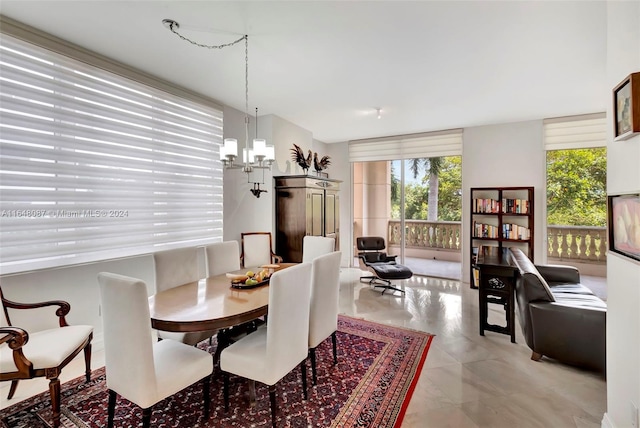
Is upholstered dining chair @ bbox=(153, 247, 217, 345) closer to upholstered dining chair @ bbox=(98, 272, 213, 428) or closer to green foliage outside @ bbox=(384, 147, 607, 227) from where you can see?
upholstered dining chair @ bbox=(98, 272, 213, 428)

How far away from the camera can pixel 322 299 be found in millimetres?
2189

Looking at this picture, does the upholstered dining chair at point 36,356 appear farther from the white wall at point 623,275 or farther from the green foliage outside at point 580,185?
the green foliage outside at point 580,185

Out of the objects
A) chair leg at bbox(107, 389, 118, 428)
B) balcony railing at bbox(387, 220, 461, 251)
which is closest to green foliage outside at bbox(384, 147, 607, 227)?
balcony railing at bbox(387, 220, 461, 251)

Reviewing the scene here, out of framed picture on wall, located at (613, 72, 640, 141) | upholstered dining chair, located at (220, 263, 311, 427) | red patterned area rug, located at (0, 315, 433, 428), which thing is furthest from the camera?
red patterned area rug, located at (0, 315, 433, 428)

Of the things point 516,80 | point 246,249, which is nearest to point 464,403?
point 246,249

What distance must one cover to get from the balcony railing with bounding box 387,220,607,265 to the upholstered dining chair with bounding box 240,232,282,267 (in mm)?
3140

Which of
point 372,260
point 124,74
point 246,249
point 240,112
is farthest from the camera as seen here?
point 372,260

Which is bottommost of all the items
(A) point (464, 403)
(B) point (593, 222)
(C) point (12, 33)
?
(A) point (464, 403)

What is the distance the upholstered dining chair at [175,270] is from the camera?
229 centimetres

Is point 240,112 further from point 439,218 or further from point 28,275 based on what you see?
point 439,218

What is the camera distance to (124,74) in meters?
2.84

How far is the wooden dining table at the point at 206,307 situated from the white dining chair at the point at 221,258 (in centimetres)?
53

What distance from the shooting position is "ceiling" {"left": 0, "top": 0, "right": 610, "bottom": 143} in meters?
2.05

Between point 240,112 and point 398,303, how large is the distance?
359 centimetres
